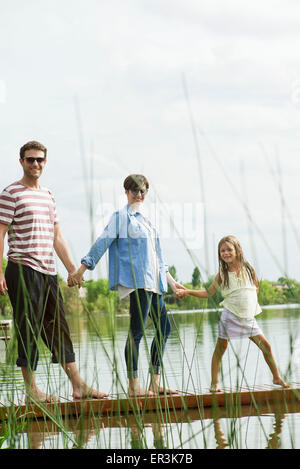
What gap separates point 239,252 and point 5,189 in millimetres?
1656

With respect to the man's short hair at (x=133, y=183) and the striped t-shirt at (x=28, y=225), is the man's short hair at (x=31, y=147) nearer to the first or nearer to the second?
the striped t-shirt at (x=28, y=225)

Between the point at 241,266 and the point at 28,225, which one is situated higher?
the point at 28,225

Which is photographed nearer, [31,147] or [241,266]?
[31,147]

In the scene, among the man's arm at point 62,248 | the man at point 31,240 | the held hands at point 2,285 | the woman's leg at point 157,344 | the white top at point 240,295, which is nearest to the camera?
the woman's leg at point 157,344

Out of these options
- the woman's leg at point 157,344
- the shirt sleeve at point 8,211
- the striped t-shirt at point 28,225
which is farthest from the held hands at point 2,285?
the woman's leg at point 157,344

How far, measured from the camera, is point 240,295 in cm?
490

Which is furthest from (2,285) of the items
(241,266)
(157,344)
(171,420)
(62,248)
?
(157,344)

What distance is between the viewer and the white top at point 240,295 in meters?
4.89

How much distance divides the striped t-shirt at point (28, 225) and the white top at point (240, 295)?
1.30m

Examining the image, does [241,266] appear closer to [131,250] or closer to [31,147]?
[131,250]

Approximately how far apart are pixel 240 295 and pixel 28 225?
156 cm

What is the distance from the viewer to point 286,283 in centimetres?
232
